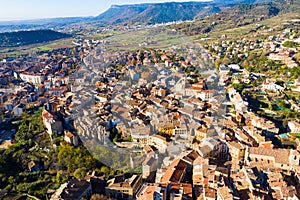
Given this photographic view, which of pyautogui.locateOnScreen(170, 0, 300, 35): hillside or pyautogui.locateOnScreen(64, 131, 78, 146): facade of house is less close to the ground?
pyautogui.locateOnScreen(170, 0, 300, 35): hillside

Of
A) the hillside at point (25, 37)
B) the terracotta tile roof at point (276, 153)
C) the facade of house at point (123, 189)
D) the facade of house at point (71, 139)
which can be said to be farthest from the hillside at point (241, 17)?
the facade of house at point (123, 189)

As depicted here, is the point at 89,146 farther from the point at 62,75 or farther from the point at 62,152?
the point at 62,75

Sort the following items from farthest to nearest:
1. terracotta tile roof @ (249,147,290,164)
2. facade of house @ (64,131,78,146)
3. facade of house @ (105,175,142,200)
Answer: facade of house @ (64,131,78,146), terracotta tile roof @ (249,147,290,164), facade of house @ (105,175,142,200)

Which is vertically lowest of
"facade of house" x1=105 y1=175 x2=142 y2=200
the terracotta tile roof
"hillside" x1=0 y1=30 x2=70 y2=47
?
"facade of house" x1=105 y1=175 x2=142 y2=200

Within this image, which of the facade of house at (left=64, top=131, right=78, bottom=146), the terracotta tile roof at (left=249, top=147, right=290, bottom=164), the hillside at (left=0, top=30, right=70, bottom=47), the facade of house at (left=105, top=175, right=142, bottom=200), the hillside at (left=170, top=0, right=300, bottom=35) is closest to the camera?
the facade of house at (left=105, top=175, right=142, bottom=200)

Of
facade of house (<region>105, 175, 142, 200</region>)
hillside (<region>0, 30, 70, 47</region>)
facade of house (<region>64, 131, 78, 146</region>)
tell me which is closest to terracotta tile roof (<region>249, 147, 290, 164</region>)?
facade of house (<region>105, 175, 142, 200</region>)

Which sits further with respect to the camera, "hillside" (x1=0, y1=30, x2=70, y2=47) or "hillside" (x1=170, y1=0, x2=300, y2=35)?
"hillside" (x1=0, y1=30, x2=70, y2=47)

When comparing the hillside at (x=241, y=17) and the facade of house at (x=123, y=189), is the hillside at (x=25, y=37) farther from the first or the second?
the facade of house at (x=123, y=189)

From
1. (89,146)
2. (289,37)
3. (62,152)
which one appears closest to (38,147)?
(62,152)

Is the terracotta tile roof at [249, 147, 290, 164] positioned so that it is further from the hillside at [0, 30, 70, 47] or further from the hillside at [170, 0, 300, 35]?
the hillside at [0, 30, 70, 47]

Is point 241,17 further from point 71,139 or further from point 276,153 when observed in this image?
point 71,139
